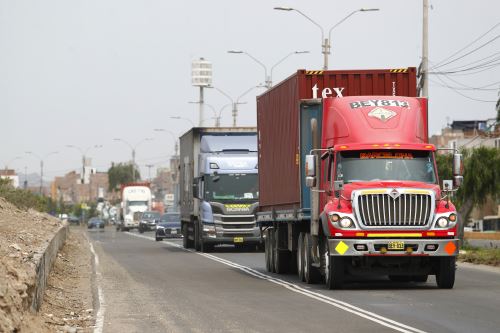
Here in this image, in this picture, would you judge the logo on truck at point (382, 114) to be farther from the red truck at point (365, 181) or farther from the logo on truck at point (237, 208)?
the logo on truck at point (237, 208)

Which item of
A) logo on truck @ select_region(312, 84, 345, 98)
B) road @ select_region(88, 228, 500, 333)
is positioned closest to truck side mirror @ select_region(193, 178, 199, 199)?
road @ select_region(88, 228, 500, 333)

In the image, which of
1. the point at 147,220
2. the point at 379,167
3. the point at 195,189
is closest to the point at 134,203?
the point at 147,220

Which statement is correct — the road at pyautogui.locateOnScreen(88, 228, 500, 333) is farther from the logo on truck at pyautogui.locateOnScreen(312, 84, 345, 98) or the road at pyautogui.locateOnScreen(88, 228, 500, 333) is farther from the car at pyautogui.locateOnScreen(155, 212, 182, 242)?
the car at pyautogui.locateOnScreen(155, 212, 182, 242)

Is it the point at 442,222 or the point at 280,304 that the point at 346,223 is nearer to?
the point at 442,222

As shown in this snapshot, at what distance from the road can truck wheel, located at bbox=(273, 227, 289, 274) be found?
368mm

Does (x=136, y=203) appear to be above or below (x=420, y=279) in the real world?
above

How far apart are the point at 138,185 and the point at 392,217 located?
7788 cm

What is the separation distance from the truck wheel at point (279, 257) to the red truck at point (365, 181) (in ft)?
8.73

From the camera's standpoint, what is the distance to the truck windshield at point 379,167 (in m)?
22.7

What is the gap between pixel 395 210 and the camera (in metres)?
22.2

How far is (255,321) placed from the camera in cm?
1625

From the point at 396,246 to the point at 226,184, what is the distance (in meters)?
19.2

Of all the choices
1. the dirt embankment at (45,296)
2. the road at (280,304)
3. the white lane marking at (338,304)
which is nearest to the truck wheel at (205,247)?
the white lane marking at (338,304)

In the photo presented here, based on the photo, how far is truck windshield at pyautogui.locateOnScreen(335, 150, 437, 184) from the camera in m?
22.7
